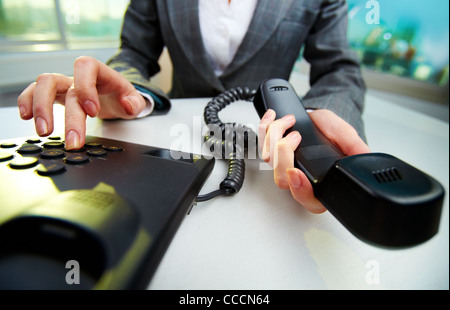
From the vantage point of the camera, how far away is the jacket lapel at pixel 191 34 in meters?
0.59

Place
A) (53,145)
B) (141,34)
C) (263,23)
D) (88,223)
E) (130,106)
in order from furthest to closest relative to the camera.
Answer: (141,34) → (263,23) → (130,106) → (53,145) → (88,223)

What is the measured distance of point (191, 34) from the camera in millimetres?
607

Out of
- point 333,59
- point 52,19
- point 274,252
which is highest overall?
point 52,19

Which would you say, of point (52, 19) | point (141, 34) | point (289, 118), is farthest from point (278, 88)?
point (52, 19)

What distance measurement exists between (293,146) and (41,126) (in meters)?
0.28

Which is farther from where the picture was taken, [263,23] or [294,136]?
[263,23]

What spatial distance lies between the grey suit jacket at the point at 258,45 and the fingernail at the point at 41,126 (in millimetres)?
246

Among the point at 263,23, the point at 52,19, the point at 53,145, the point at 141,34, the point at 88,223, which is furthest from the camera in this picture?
the point at 52,19

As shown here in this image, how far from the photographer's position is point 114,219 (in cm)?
14

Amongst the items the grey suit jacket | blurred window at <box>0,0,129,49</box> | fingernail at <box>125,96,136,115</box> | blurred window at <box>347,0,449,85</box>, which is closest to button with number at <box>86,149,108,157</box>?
fingernail at <box>125,96,136,115</box>

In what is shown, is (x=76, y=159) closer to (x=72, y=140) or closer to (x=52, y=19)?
(x=72, y=140)

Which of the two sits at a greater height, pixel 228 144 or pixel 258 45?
pixel 258 45

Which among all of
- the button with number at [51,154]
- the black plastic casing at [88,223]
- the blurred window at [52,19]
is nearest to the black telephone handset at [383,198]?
the black plastic casing at [88,223]
